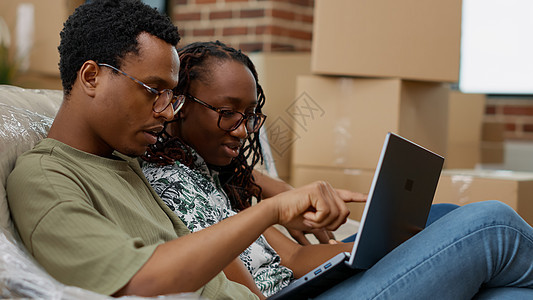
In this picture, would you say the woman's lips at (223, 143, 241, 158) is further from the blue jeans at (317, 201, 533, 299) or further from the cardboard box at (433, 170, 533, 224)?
the cardboard box at (433, 170, 533, 224)

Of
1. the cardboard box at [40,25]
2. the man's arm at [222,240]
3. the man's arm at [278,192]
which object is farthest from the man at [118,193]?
the cardboard box at [40,25]

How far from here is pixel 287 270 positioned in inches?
47.5

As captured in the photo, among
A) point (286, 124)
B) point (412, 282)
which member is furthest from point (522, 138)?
point (412, 282)

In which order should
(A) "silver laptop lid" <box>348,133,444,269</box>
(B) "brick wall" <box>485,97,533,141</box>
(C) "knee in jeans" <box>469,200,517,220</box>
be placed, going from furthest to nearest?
(B) "brick wall" <box>485,97,533,141</box> < (C) "knee in jeans" <box>469,200,517,220</box> < (A) "silver laptop lid" <box>348,133,444,269</box>

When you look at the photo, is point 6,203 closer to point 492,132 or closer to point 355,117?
point 355,117

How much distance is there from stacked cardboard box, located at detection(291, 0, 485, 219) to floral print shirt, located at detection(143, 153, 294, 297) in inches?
30.6

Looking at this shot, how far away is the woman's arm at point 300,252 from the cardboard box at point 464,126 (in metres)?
2.05

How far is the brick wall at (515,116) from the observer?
154 inches

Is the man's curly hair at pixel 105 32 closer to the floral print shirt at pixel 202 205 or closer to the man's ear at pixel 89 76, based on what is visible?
the man's ear at pixel 89 76

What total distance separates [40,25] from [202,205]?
202cm

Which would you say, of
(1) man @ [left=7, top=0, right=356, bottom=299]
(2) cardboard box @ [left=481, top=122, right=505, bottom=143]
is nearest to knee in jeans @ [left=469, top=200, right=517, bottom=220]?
(1) man @ [left=7, top=0, right=356, bottom=299]

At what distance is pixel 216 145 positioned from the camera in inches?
48.5

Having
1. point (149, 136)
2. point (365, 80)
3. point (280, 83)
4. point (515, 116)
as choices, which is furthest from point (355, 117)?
point (515, 116)

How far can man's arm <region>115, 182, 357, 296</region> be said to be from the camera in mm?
741
